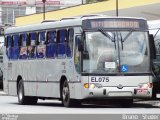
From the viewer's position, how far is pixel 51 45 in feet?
87.9

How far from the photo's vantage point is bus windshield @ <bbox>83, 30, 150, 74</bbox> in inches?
957

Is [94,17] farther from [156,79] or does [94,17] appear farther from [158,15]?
[158,15]

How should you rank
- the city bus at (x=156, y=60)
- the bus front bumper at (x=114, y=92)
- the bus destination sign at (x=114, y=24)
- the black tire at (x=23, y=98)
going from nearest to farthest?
1. the bus front bumper at (x=114, y=92)
2. the bus destination sign at (x=114, y=24)
3. the city bus at (x=156, y=60)
4. the black tire at (x=23, y=98)

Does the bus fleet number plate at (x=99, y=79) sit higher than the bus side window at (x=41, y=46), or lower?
lower

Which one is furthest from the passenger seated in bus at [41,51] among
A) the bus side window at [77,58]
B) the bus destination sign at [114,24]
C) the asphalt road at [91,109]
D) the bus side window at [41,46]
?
the bus destination sign at [114,24]

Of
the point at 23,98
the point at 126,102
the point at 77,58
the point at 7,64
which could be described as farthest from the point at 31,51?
the point at 77,58

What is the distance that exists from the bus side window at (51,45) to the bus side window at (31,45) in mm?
1315

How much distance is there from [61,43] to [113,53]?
222cm

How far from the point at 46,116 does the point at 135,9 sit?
1987 inches

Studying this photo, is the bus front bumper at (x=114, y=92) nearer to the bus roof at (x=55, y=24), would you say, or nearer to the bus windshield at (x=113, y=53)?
the bus windshield at (x=113, y=53)

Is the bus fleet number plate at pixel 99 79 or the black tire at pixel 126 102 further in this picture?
the black tire at pixel 126 102

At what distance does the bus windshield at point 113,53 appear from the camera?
24.3 meters

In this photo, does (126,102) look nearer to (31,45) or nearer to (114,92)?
(114,92)

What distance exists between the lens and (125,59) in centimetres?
2448
